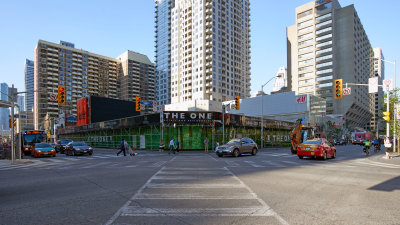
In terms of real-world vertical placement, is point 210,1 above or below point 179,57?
above

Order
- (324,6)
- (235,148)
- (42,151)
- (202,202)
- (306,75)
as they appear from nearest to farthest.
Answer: (202,202), (235,148), (42,151), (324,6), (306,75)

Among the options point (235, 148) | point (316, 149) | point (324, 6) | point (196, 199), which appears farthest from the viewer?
point (324, 6)

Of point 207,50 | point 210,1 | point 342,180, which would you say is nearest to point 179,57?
point 207,50

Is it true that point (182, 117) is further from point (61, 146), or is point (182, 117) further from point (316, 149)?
point (316, 149)

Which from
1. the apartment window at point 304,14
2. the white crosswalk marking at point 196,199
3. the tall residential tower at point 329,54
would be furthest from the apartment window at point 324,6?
the white crosswalk marking at point 196,199

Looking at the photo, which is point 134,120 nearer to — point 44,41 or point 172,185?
point 172,185

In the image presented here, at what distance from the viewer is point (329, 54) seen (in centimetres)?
10244

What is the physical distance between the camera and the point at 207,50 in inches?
4188

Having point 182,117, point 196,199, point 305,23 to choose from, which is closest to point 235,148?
point 182,117

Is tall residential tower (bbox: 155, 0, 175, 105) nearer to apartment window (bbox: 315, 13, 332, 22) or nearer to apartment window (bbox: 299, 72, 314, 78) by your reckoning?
apartment window (bbox: 299, 72, 314, 78)

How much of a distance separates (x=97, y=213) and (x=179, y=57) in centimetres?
11841

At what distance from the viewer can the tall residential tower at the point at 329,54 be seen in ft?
332

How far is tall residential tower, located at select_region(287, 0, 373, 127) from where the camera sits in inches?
3981

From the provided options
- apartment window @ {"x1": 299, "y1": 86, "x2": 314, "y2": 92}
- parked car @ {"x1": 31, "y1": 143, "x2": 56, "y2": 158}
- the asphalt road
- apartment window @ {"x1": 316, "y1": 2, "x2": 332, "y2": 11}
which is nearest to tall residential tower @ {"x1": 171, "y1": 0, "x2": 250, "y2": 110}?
apartment window @ {"x1": 299, "y1": 86, "x2": 314, "y2": 92}
